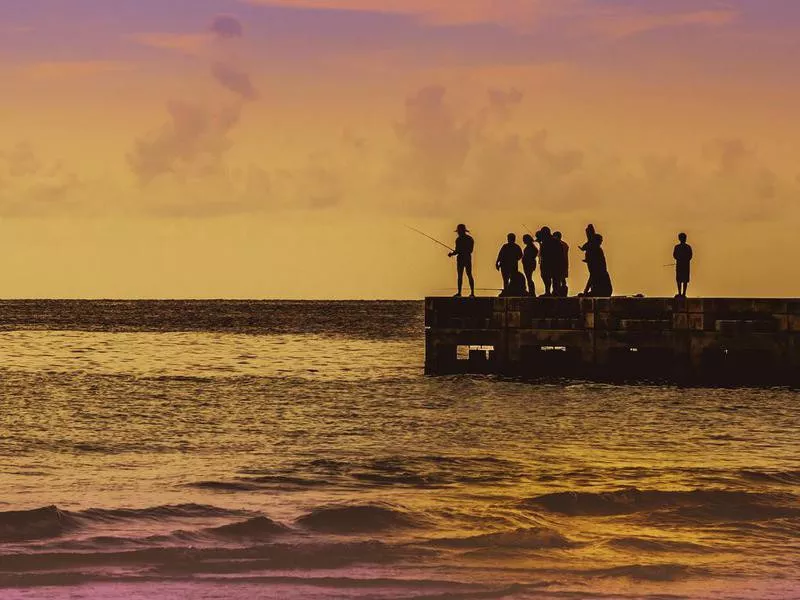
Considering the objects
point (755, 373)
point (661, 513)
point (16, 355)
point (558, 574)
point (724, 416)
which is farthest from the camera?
point (16, 355)

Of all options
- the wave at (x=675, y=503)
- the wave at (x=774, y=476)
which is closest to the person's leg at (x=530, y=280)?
the wave at (x=774, y=476)

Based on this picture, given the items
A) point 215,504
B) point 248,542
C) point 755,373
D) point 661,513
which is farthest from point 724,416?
point 248,542

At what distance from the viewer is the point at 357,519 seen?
39.4 ft

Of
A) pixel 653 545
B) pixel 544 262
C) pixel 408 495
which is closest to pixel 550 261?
pixel 544 262

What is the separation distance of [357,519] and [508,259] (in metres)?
19.0

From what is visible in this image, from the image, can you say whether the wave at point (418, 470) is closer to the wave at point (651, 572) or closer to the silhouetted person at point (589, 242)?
the wave at point (651, 572)

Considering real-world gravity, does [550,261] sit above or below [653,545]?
above

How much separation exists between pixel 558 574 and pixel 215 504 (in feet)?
14.5

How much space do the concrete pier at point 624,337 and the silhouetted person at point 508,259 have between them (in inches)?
26.4

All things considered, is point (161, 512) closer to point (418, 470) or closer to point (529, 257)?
point (418, 470)

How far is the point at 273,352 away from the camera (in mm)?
55250

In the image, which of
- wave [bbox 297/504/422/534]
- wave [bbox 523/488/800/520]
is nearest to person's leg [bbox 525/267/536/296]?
wave [bbox 523/488/800/520]

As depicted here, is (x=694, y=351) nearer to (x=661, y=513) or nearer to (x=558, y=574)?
(x=661, y=513)

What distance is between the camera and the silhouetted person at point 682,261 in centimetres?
2794
